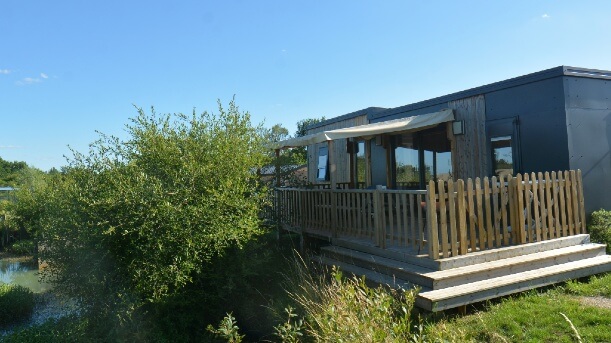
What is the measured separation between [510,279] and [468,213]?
37.5 inches

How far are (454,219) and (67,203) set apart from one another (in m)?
5.53

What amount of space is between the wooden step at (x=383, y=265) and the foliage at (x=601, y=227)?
3591 mm

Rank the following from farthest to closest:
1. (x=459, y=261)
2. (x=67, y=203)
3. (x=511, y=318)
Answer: (x=67, y=203) → (x=459, y=261) → (x=511, y=318)

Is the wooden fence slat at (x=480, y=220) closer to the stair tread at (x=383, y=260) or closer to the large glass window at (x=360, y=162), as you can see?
the stair tread at (x=383, y=260)

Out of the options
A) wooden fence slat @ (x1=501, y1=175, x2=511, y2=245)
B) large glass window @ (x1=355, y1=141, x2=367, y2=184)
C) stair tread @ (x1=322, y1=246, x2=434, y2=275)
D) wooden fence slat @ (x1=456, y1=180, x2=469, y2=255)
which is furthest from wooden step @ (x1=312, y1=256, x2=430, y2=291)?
large glass window @ (x1=355, y1=141, x2=367, y2=184)

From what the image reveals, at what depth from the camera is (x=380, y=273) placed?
577 centimetres

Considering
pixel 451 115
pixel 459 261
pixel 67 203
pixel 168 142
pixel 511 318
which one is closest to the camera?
pixel 511 318

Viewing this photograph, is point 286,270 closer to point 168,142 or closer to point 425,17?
point 168,142

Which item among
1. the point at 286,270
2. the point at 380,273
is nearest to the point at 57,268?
the point at 286,270

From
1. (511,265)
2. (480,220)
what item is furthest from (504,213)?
(511,265)

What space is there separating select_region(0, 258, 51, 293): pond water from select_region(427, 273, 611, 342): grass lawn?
41.7 ft

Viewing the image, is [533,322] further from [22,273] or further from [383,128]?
[22,273]

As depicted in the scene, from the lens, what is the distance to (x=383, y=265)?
5.66 meters

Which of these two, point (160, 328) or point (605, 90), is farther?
point (605, 90)
